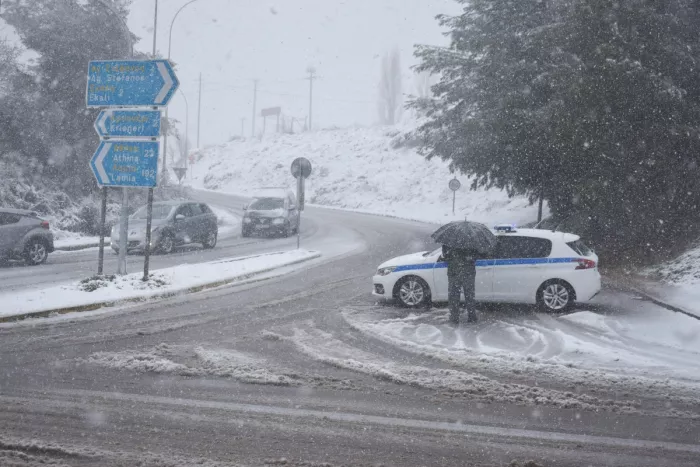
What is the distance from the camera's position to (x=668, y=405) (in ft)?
20.0

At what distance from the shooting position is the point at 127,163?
12227mm

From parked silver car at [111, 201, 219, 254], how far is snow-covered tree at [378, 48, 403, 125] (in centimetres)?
6920

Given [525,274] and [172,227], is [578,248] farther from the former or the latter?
[172,227]

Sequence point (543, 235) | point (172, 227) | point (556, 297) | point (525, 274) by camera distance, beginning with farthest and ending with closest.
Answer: point (172, 227), point (543, 235), point (525, 274), point (556, 297)

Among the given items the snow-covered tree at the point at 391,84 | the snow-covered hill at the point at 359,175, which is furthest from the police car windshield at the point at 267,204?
the snow-covered tree at the point at 391,84

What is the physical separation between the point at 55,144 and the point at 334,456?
2665 cm

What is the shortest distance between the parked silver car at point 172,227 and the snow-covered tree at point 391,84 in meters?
69.2

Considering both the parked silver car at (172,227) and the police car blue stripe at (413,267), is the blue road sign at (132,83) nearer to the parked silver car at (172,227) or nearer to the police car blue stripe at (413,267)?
the police car blue stripe at (413,267)

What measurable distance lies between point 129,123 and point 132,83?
2.43ft

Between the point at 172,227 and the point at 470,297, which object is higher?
the point at 172,227

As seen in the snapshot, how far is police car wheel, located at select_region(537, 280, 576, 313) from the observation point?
1102cm

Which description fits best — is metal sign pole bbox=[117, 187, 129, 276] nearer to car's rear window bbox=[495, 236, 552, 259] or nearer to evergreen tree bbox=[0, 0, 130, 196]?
car's rear window bbox=[495, 236, 552, 259]

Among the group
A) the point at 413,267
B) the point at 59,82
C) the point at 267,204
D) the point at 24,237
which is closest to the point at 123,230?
the point at 413,267

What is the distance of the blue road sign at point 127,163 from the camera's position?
478 inches
